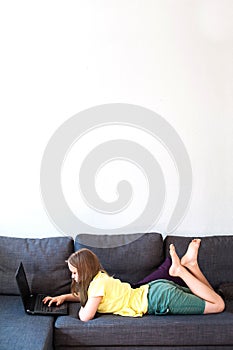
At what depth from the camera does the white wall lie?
131 inches

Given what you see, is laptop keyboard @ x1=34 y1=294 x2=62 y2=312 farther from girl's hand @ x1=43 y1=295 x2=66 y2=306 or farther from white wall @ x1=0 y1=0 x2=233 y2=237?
white wall @ x1=0 y1=0 x2=233 y2=237

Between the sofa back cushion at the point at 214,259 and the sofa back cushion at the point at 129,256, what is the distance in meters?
0.11

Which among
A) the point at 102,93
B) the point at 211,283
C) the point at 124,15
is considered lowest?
the point at 211,283

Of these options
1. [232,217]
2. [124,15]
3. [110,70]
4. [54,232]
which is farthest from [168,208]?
[124,15]

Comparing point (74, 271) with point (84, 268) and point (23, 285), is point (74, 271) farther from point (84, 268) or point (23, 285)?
point (23, 285)

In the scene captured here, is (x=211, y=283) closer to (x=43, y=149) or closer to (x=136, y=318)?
(x=136, y=318)

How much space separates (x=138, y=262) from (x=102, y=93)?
1216 mm

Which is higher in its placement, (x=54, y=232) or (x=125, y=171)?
(x=125, y=171)

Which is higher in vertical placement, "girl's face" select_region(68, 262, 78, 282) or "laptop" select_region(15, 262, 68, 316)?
"girl's face" select_region(68, 262, 78, 282)

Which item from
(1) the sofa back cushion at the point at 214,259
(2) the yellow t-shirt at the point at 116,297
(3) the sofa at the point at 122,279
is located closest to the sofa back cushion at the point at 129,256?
(3) the sofa at the point at 122,279

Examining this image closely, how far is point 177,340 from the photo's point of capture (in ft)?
8.48

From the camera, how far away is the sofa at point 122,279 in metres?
2.59

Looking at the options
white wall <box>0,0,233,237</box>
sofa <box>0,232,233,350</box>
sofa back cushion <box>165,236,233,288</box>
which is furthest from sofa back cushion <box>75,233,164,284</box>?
white wall <box>0,0,233,237</box>

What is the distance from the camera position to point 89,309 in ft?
8.77
